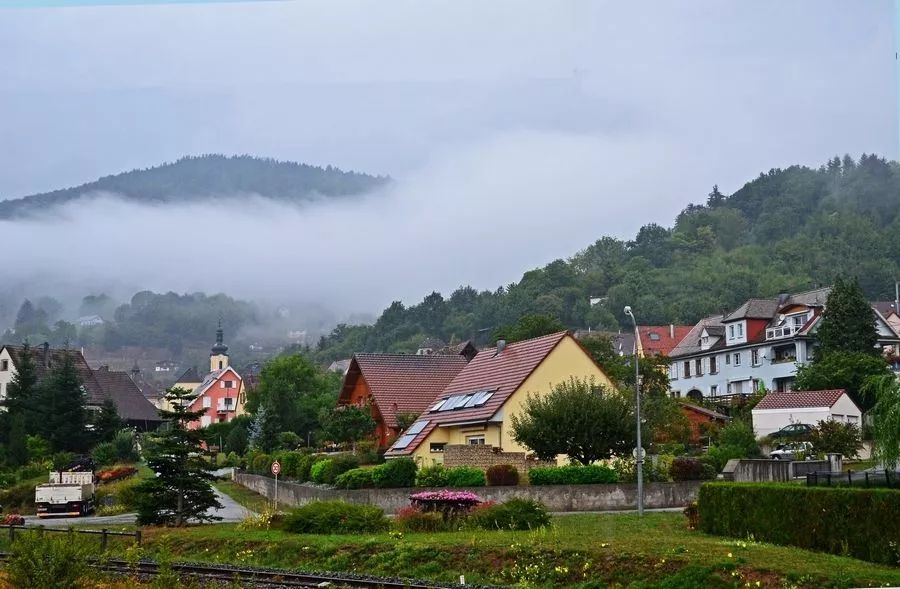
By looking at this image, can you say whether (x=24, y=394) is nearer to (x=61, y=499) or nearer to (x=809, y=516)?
(x=61, y=499)

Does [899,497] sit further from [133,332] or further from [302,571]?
[133,332]

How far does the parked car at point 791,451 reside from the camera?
99.3ft

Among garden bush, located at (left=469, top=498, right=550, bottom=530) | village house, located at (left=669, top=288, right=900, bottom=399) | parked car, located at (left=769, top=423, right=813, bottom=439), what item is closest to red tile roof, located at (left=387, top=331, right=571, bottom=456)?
parked car, located at (left=769, top=423, right=813, bottom=439)

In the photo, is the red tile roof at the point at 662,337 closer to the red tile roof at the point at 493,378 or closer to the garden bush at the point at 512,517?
the red tile roof at the point at 493,378

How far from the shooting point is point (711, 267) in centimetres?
9081

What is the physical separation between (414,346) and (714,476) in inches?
2179

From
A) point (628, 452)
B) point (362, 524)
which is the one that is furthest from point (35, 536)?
point (628, 452)

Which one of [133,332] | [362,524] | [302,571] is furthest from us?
[133,332]

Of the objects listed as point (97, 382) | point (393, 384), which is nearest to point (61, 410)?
point (393, 384)

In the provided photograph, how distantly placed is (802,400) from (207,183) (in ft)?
71.6

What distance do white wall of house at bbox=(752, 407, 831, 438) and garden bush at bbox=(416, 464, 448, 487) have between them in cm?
1558

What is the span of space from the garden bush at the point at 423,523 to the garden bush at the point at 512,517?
1.72ft

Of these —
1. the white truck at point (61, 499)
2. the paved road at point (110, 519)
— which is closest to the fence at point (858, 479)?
the paved road at point (110, 519)

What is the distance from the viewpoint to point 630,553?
48.5 ft
